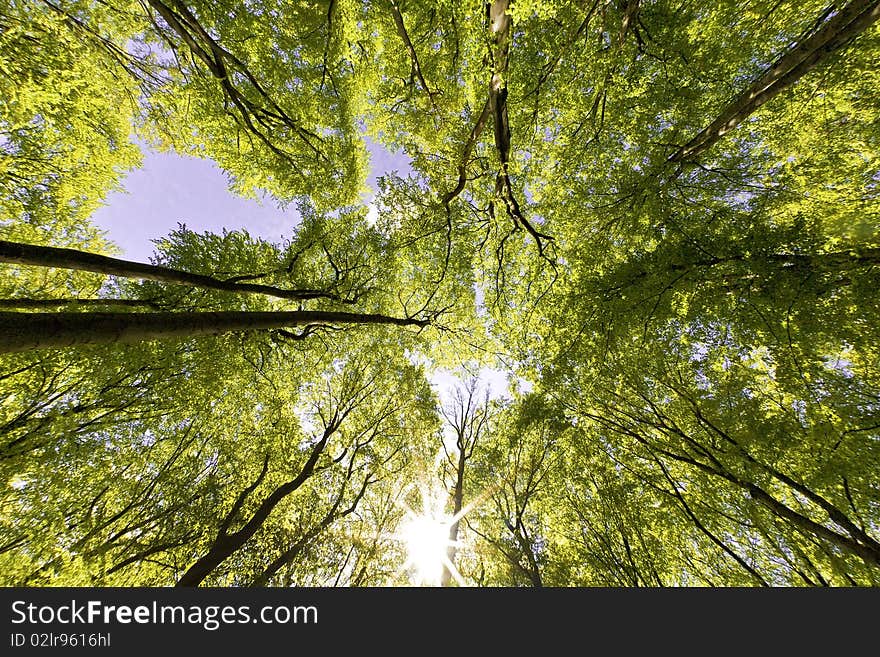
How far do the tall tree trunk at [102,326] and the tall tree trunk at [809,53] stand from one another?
9.10m

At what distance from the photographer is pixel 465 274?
9922 millimetres

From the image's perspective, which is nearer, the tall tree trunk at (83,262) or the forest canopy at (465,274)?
the tall tree trunk at (83,262)

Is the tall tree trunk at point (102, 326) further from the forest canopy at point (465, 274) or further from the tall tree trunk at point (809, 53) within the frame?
the tall tree trunk at point (809, 53)

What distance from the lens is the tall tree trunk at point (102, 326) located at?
8.25 ft

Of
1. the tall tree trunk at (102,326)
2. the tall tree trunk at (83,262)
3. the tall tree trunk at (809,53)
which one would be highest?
the tall tree trunk at (83,262)

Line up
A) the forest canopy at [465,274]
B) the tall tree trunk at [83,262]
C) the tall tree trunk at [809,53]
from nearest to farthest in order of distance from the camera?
the tall tree trunk at [809,53] < the tall tree trunk at [83,262] < the forest canopy at [465,274]

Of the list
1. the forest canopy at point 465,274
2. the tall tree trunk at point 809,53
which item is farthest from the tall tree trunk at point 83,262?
the tall tree trunk at point 809,53

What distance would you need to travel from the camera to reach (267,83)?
674 centimetres

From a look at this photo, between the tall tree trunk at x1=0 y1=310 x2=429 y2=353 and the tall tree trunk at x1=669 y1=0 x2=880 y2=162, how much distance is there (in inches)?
358

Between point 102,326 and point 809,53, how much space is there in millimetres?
9300

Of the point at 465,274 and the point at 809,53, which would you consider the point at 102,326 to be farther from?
the point at 809,53

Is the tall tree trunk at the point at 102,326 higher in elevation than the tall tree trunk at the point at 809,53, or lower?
lower

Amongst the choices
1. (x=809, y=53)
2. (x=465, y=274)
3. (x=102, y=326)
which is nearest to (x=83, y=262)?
(x=102, y=326)

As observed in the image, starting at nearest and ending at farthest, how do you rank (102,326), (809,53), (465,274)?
(102,326) < (809,53) < (465,274)
